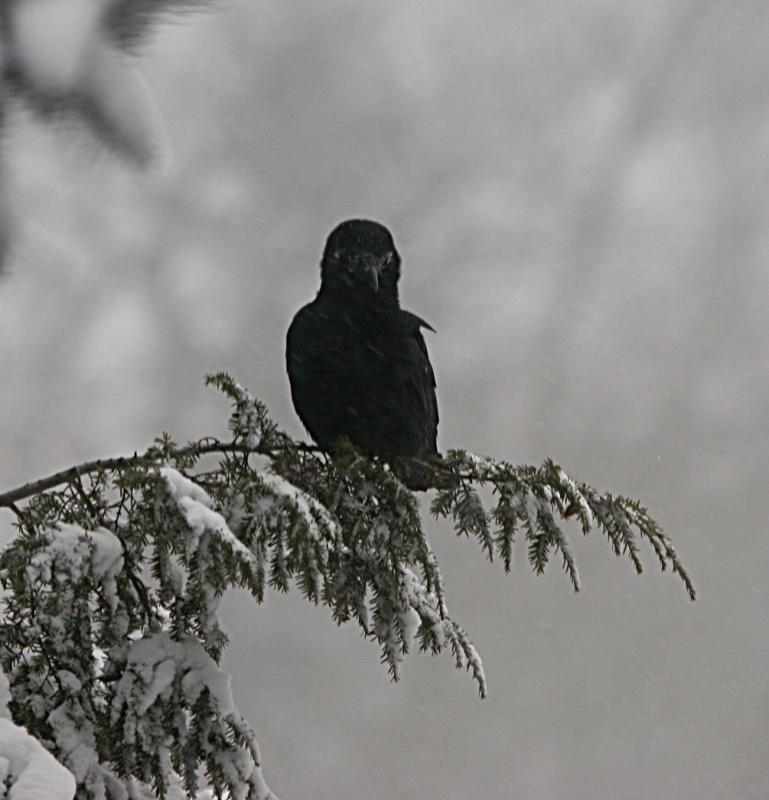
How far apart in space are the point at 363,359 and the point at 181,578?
88 centimetres

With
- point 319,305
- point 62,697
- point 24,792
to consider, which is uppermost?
point 319,305

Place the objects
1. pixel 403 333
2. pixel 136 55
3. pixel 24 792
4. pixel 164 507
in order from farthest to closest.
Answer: pixel 403 333, pixel 164 507, pixel 24 792, pixel 136 55

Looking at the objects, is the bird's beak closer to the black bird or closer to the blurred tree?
the black bird

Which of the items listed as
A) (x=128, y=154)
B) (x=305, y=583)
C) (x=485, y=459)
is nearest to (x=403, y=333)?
(x=485, y=459)

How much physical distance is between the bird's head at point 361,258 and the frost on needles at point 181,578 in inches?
24.7

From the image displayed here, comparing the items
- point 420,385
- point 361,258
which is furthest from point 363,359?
point 361,258

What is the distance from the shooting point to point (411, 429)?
2.88m

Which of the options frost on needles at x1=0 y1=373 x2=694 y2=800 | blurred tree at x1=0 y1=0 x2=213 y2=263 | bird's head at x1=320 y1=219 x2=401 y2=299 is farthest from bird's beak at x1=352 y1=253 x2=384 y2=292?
blurred tree at x1=0 y1=0 x2=213 y2=263

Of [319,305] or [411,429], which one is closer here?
[411,429]

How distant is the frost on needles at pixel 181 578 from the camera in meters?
2.26

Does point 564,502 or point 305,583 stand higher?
point 564,502

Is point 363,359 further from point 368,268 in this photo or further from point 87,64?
point 87,64

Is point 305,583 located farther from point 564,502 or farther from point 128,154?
point 128,154

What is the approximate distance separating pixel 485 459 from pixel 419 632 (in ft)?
1.55
